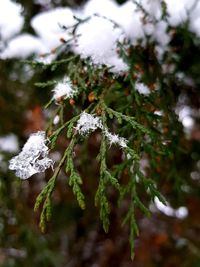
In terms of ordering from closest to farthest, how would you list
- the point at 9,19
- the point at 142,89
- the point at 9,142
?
the point at 142,89 → the point at 9,19 → the point at 9,142

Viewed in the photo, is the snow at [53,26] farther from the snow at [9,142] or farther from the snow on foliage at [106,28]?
the snow at [9,142]

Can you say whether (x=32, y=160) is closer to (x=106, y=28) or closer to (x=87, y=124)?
(x=87, y=124)

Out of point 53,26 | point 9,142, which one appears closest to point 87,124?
point 53,26

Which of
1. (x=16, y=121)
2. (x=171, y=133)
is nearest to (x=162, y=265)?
(x=16, y=121)

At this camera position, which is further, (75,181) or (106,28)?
(106,28)

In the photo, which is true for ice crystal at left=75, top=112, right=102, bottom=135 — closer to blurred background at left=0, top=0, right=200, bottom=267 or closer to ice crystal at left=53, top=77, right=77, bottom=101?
ice crystal at left=53, top=77, right=77, bottom=101

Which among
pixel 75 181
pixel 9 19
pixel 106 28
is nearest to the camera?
pixel 75 181

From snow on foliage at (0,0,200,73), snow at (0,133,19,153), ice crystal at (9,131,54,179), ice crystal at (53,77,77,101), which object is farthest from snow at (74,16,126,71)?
snow at (0,133,19,153)
